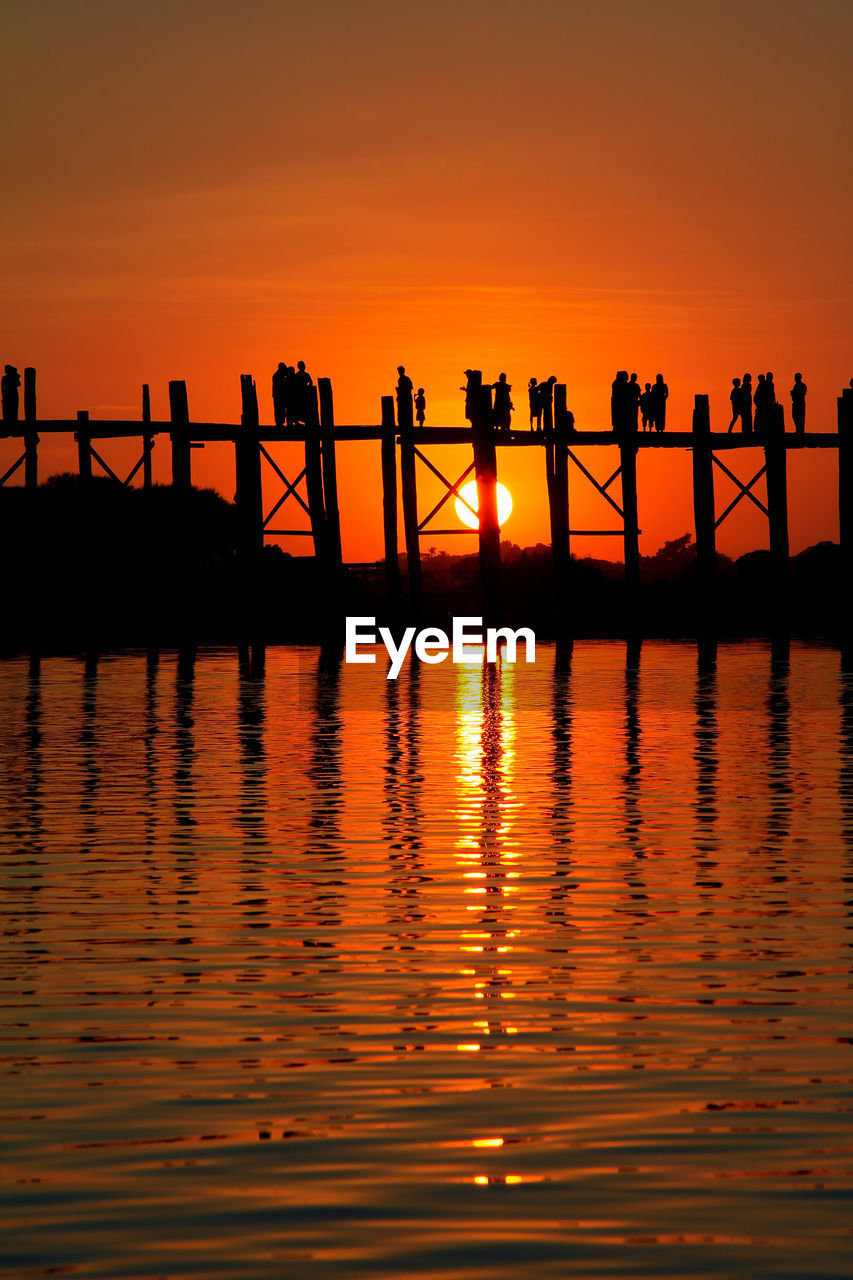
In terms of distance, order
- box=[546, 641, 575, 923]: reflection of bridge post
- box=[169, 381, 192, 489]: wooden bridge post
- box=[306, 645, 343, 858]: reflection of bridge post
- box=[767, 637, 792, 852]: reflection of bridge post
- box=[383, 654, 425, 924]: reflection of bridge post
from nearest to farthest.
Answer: box=[383, 654, 425, 924]: reflection of bridge post, box=[546, 641, 575, 923]: reflection of bridge post, box=[306, 645, 343, 858]: reflection of bridge post, box=[767, 637, 792, 852]: reflection of bridge post, box=[169, 381, 192, 489]: wooden bridge post

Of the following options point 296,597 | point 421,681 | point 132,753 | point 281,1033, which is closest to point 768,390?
point 421,681

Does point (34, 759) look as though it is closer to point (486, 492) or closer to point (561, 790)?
point (561, 790)

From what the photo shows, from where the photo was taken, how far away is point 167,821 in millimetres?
13484

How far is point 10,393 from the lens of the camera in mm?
37125

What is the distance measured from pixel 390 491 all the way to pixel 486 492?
1704 millimetres

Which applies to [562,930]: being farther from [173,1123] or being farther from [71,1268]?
[71,1268]

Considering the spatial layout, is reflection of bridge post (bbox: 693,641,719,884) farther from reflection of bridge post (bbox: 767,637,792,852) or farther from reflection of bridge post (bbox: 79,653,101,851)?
reflection of bridge post (bbox: 79,653,101,851)

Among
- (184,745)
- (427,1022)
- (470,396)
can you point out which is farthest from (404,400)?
(427,1022)

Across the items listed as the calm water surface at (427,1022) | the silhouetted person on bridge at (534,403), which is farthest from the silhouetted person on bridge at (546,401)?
the calm water surface at (427,1022)

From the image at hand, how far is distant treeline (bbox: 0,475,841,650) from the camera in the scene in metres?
42.5

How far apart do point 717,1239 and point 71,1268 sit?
1574 mm

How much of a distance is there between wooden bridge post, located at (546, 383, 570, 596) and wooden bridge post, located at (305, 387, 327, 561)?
3.96 meters

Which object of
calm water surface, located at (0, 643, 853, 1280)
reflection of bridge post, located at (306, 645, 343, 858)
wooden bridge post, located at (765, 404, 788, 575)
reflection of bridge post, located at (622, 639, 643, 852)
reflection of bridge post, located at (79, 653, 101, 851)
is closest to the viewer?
calm water surface, located at (0, 643, 853, 1280)

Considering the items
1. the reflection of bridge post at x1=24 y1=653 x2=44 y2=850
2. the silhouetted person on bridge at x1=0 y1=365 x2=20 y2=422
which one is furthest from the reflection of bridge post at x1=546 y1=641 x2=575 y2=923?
the silhouetted person on bridge at x1=0 y1=365 x2=20 y2=422
